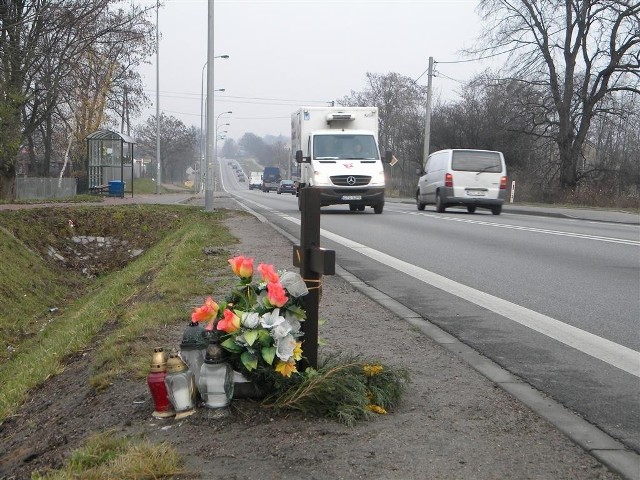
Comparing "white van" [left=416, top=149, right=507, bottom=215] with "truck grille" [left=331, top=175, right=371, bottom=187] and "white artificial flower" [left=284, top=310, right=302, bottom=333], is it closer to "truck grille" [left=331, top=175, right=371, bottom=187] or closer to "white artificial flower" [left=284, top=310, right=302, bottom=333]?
"truck grille" [left=331, top=175, right=371, bottom=187]

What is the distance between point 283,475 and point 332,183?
758 inches

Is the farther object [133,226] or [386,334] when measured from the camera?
[133,226]

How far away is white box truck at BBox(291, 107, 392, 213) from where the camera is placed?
22.5m

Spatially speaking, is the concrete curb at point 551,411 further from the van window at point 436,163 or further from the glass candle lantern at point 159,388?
the van window at point 436,163

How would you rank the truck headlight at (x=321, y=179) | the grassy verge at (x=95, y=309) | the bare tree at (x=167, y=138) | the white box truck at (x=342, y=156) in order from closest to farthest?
the grassy verge at (x=95, y=309) → the truck headlight at (x=321, y=179) → the white box truck at (x=342, y=156) → the bare tree at (x=167, y=138)

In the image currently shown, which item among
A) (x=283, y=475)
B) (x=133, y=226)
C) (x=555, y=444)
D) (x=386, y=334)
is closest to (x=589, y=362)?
(x=386, y=334)

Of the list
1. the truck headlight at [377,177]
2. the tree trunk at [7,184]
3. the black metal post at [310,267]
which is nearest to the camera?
the black metal post at [310,267]

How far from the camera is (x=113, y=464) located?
3371 millimetres

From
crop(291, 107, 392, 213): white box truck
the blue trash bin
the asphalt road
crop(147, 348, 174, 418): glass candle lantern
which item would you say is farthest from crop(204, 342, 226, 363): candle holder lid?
the blue trash bin

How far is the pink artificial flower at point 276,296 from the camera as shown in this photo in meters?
4.07

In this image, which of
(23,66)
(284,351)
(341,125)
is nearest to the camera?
(284,351)

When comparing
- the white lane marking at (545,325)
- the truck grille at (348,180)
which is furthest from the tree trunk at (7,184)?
the white lane marking at (545,325)

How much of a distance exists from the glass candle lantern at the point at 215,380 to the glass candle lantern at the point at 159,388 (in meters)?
0.18

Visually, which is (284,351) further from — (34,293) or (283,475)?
(34,293)
